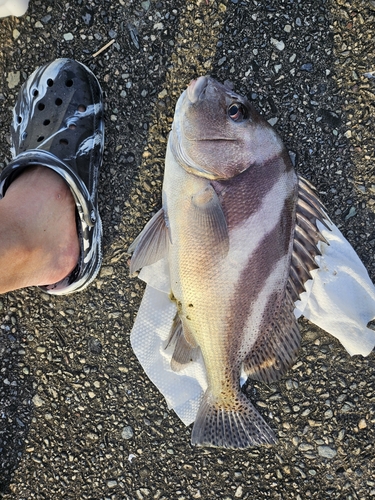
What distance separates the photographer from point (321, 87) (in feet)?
7.25

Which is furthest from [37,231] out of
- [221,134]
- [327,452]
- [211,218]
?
[327,452]

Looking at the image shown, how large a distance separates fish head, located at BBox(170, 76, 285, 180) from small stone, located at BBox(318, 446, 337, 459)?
177 cm

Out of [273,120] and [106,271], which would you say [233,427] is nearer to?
[106,271]

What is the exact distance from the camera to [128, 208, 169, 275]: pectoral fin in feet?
6.48

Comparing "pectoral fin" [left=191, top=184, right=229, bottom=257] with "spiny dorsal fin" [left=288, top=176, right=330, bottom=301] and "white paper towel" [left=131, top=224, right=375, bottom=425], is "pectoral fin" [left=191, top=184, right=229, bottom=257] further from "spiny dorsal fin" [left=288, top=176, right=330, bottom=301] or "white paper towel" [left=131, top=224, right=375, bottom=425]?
"white paper towel" [left=131, top=224, right=375, bottom=425]

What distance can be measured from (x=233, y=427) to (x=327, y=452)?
74cm

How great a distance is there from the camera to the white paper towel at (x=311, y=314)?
7.26 ft

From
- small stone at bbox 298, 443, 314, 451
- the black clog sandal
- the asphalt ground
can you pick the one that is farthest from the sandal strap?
small stone at bbox 298, 443, 314, 451

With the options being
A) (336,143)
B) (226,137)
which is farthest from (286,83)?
(226,137)

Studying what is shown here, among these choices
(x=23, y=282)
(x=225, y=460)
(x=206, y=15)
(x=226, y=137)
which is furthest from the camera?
(x=225, y=460)

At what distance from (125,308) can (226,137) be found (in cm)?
122

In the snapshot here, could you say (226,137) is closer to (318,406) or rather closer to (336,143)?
(336,143)

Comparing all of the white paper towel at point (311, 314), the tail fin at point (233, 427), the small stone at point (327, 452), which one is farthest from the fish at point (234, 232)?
the small stone at point (327, 452)

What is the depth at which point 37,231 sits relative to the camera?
2.07 m
